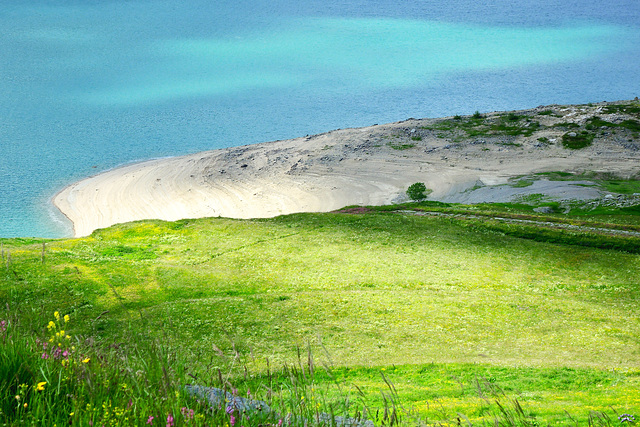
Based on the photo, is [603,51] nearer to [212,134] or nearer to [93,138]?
[212,134]

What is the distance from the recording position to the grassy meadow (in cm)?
594

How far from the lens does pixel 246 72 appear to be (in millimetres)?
117688

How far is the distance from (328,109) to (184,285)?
77009 millimetres

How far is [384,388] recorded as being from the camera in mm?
14141

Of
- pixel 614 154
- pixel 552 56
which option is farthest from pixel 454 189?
pixel 552 56

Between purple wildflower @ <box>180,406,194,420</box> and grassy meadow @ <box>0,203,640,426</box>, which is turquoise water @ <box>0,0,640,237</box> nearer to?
grassy meadow @ <box>0,203,640,426</box>

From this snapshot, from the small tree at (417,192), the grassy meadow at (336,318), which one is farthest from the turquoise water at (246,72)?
the small tree at (417,192)

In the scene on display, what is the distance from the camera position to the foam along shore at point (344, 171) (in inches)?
2112

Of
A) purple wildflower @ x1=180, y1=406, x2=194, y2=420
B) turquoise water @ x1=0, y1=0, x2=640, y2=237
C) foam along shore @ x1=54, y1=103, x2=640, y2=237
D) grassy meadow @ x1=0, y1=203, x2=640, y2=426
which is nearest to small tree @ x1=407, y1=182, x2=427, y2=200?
foam along shore @ x1=54, y1=103, x2=640, y2=237

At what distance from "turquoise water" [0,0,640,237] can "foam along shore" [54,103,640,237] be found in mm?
7771

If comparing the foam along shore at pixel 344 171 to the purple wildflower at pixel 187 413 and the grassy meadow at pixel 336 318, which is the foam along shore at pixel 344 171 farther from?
the purple wildflower at pixel 187 413

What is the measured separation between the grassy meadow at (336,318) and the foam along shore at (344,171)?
650 inches

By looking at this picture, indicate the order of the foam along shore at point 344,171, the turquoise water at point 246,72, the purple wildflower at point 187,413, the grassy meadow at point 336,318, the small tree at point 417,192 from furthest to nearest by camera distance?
the turquoise water at point 246,72 < the foam along shore at point 344,171 < the small tree at point 417,192 < the grassy meadow at point 336,318 < the purple wildflower at point 187,413

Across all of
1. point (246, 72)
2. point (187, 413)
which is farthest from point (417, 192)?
point (246, 72)
